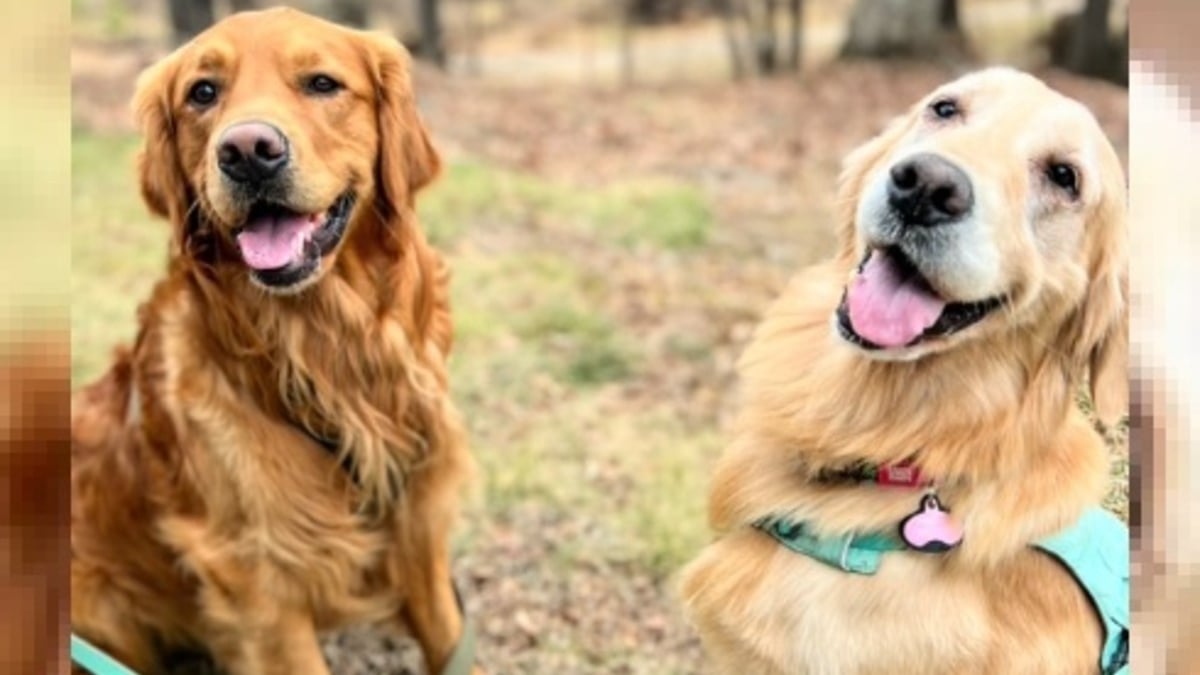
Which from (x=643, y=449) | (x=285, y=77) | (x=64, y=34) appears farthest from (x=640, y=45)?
(x=64, y=34)

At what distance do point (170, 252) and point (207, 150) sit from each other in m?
0.40

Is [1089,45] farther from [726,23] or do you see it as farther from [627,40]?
[627,40]

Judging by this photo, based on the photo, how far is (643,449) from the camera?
4504mm

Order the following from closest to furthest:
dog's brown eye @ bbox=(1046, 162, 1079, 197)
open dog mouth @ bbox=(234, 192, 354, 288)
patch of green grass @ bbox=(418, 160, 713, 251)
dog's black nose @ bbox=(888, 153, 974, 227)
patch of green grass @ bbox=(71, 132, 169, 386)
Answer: dog's black nose @ bbox=(888, 153, 974, 227) → dog's brown eye @ bbox=(1046, 162, 1079, 197) → open dog mouth @ bbox=(234, 192, 354, 288) → patch of green grass @ bbox=(71, 132, 169, 386) → patch of green grass @ bbox=(418, 160, 713, 251)

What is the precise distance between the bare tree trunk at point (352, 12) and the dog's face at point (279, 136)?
736 cm

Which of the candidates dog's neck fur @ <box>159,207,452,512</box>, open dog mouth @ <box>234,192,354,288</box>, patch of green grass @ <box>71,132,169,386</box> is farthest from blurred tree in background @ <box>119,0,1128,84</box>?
open dog mouth @ <box>234,192,354,288</box>

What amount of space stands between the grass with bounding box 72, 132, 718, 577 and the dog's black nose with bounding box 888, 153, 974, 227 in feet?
4.15

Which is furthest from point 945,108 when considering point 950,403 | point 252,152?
point 252,152

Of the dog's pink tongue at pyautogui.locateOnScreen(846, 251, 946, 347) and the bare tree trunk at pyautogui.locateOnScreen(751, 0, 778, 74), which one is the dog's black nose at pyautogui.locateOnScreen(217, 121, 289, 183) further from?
the bare tree trunk at pyautogui.locateOnScreen(751, 0, 778, 74)

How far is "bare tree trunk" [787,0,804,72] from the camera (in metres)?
10.1

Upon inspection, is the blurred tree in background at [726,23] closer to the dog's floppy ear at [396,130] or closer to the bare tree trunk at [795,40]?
the bare tree trunk at [795,40]

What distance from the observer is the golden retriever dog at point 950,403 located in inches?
80.0

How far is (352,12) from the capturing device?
10.0 metres

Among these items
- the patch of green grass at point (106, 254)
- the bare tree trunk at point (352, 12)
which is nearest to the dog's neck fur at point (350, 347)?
the patch of green grass at point (106, 254)
